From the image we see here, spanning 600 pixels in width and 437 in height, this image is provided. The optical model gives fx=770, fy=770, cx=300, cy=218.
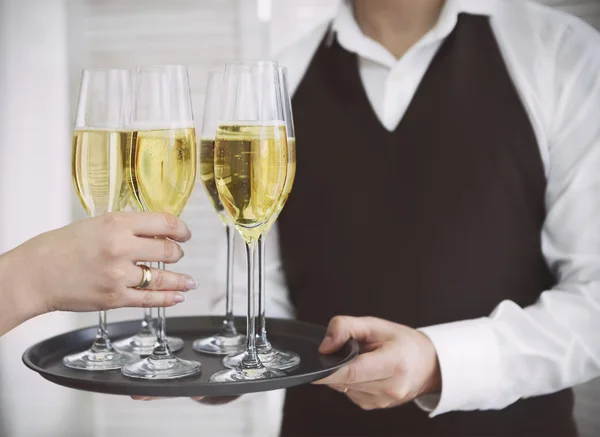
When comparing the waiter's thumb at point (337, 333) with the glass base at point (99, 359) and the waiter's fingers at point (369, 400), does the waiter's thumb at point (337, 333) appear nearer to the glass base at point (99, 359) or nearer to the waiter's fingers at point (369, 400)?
the waiter's fingers at point (369, 400)

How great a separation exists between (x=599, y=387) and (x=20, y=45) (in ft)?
7.53

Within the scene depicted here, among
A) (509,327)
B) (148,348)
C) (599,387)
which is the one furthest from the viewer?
(599,387)

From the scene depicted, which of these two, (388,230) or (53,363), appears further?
(388,230)

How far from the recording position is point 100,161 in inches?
44.4

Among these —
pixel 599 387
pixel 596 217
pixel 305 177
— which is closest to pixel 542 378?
pixel 596 217

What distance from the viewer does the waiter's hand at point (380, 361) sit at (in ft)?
3.70

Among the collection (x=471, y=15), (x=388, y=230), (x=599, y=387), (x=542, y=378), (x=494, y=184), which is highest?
(x=471, y=15)

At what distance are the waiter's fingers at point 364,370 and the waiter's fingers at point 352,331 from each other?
0.04m

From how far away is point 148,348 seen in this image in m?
1.21

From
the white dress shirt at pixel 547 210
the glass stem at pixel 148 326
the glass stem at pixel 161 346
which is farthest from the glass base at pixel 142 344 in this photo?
the white dress shirt at pixel 547 210

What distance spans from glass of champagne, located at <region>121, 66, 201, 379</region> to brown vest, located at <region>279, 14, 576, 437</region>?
2.34ft

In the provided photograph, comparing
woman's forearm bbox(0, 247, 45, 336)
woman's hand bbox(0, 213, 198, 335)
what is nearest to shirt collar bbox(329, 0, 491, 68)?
woman's hand bbox(0, 213, 198, 335)

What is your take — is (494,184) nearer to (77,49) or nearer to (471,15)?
(471,15)

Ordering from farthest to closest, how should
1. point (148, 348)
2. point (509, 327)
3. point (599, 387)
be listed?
point (599, 387) → point (509, 327) → point (148, 348)
